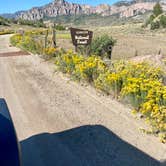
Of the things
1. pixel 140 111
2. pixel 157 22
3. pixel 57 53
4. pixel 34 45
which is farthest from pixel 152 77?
pixel 157 22

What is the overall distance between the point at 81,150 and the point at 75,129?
107 centimetres

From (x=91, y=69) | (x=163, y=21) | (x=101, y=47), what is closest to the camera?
(x=91, y=69)

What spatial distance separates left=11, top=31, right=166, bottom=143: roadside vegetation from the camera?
6.56 meters

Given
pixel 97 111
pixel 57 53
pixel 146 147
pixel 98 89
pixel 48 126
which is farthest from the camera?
pixel 57 53

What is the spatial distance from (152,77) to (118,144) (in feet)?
8.99

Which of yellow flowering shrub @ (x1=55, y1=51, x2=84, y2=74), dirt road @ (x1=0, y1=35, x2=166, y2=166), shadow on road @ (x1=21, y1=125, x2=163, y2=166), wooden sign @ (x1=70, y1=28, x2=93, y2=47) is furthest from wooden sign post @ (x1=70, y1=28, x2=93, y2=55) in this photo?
shadow on road @ (x1=21, y1=125, x2=163, y2=166)

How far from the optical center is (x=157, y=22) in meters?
73.2

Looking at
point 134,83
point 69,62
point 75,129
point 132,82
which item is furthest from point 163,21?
point 75,129

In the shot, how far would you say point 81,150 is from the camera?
5711 mm

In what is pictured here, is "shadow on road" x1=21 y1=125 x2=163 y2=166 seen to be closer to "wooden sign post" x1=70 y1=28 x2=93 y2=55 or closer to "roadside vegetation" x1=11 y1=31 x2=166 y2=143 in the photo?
"roadside vegetation" x1=11 y1=31 x2=166 y2=143

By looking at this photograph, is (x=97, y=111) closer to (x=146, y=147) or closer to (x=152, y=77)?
(x=152, y=77)

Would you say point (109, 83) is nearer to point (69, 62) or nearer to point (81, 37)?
point (69, 62)

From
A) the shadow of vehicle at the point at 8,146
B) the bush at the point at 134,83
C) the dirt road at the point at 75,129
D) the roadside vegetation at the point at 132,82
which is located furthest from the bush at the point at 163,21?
the shadow of vehicle at the point at 8,146

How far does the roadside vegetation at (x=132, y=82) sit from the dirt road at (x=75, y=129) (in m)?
0.27
